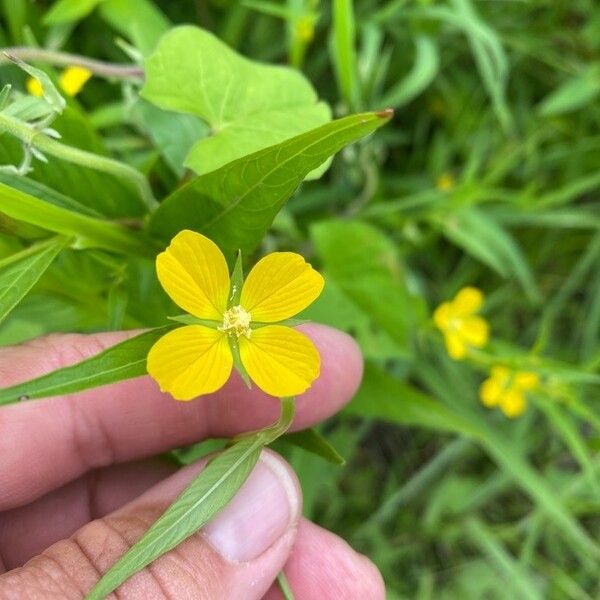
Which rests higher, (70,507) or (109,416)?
(109,416)

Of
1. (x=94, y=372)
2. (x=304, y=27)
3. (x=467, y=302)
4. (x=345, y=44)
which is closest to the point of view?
(x=94, y=372)

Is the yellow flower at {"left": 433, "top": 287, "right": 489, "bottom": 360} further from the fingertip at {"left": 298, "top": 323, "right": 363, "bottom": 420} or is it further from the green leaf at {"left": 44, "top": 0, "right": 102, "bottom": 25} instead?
the green leaf at {"left": 44, "top": 0, "right": 102, "bottom": 25}

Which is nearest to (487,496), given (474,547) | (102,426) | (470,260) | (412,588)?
(474,547)

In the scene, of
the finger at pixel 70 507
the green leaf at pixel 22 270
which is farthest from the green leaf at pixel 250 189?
the finger at pixel 70 507

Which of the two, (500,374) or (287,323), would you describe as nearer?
(287,323)

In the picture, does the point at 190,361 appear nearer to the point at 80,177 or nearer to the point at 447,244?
the point at 80,177

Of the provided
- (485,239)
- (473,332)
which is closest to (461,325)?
(473,332)

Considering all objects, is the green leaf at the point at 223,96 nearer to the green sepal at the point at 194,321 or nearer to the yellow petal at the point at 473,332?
the green sepal at the point at 194,321
